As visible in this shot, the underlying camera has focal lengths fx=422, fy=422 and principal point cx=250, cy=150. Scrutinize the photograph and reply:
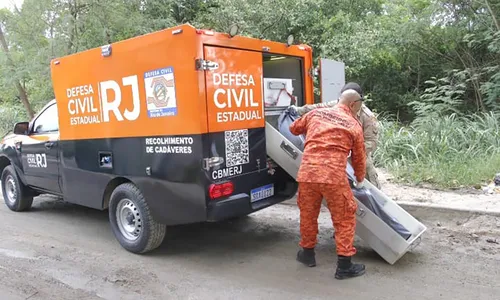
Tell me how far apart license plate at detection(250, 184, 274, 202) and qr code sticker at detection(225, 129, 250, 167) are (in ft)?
1.13

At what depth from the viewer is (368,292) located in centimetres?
351

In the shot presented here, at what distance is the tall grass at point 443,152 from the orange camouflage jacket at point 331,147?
9.74ft

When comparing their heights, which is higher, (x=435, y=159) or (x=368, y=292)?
(x=435, y=159)

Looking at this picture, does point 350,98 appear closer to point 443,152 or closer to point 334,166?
point 334,166

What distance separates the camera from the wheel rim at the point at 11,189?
666 cm

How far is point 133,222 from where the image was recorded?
4660 mm

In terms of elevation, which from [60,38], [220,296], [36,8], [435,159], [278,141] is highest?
[36,8]

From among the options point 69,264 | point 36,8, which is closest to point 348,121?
point 69,264

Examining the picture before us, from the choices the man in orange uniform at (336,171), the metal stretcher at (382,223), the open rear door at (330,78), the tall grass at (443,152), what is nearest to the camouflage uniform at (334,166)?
the man in orange uniform at (336,171)

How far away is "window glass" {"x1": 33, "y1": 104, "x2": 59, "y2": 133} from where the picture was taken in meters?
5.73

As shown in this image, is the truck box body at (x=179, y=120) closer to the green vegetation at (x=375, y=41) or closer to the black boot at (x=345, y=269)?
the black boot at (x=345, y=269)

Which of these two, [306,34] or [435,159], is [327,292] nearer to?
[435,159]

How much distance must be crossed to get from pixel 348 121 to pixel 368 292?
147 cm

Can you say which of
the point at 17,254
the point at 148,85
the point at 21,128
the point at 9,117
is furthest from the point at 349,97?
the point at 9,117
